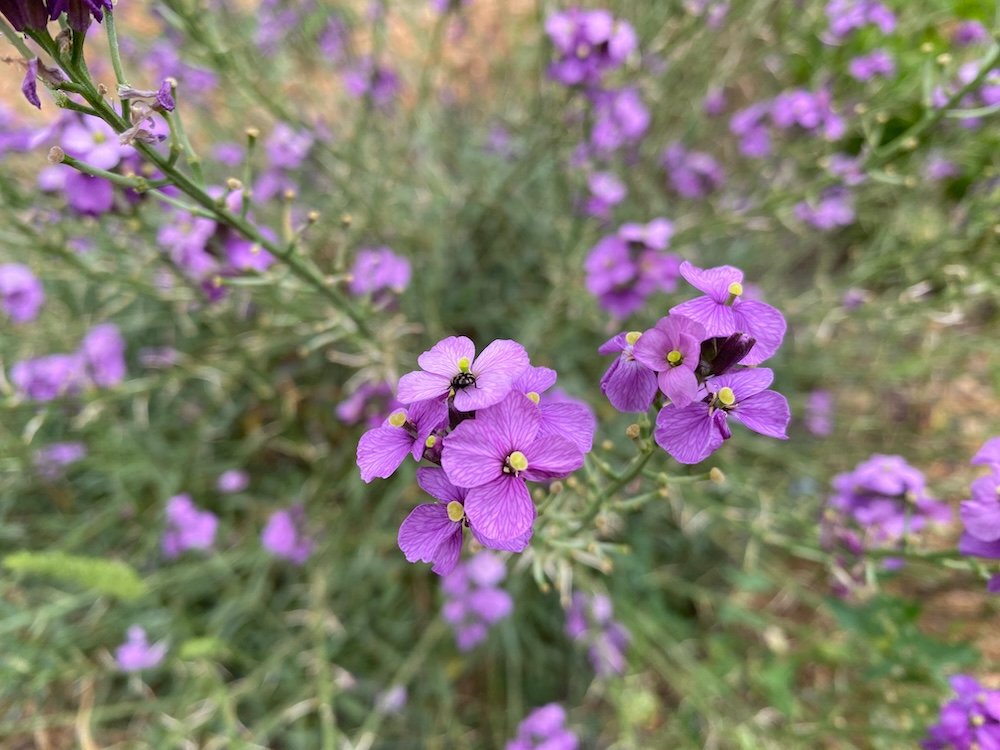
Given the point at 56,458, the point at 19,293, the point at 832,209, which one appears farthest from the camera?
the point at 832,209

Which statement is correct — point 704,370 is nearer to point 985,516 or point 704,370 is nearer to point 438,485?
point 438,485

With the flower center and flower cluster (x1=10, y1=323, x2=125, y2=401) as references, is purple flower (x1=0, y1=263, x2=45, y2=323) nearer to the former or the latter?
flower cluster (x1=10, y1=323, x2=125, y2=401)

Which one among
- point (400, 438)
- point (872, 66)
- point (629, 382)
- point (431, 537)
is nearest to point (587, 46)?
point (872, 66)

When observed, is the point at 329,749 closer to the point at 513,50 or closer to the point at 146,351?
the point at 146,351

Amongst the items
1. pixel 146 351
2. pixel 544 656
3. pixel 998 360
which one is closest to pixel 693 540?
pixel 544 656

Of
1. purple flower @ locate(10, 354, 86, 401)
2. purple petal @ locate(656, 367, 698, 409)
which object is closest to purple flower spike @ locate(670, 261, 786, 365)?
purple petal @ locate(656, 367, 698, 409)
